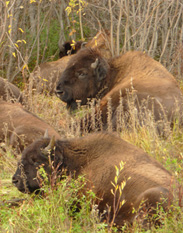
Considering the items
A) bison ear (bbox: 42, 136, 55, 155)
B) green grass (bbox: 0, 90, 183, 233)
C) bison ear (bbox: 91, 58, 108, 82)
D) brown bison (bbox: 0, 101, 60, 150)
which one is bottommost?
brown bison (bbox: 0, 101, 60, 150)

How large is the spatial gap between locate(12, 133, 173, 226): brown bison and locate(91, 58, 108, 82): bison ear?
407cm

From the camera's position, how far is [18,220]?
549cm

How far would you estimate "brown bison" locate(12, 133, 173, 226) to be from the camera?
567cm

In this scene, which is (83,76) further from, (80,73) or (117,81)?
(117,81)

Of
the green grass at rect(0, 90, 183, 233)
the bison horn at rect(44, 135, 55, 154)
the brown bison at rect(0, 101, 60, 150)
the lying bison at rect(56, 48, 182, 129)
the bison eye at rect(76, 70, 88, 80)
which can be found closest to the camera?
the green grass at rect(0, 90, 183, 233)

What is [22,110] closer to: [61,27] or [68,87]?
[68,87]

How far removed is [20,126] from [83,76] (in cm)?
222

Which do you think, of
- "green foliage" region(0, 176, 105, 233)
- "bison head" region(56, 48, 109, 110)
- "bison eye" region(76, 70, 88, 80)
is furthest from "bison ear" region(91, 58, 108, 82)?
"green foliage" region(0, 176, 105, 233)

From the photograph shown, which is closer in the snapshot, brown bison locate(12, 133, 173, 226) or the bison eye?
brown bison locate(12, 133, 173, 226)

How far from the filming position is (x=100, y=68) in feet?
34.5

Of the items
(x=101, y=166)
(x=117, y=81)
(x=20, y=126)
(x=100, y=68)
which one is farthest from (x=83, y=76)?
(x=101, y=166)

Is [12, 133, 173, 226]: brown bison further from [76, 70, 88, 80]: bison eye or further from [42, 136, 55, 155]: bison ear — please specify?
[76, 70, 88, 80]: bison eye

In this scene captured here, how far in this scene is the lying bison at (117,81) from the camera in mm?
9031

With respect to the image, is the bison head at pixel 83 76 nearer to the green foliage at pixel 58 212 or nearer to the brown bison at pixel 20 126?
the brown bison at pixel 20 126
